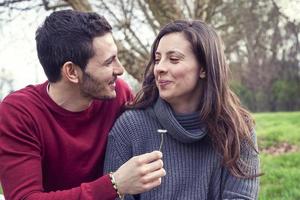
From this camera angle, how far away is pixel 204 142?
244cm

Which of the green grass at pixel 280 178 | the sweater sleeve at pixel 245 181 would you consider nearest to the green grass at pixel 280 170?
the green grass at pixel 280 178

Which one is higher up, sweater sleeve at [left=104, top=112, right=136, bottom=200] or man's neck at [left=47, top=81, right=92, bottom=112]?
man's neck at [left=47, top=81, right=92, bottom=112]

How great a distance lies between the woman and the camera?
7.69 ft

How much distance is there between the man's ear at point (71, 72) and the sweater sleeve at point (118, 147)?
292 millimetres

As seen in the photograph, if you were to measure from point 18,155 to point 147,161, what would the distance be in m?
0.58

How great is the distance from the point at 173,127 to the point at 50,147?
0.55 meters

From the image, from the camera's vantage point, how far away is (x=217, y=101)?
7.81 ft

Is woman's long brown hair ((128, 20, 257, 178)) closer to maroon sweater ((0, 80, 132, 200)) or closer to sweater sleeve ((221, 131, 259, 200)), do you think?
sweater sleeve ((221, 131, 259, 200))

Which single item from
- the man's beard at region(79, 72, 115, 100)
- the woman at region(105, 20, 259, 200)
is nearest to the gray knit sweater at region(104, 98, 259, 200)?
the woman at region(105, 20, 259, 200)

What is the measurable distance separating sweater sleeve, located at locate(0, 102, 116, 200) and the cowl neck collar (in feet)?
1.48

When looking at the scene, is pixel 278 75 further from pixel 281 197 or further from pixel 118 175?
pixel 118 175

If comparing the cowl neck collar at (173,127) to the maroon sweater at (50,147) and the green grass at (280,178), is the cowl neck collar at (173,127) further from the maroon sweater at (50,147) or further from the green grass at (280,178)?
the green grass at (280,178)

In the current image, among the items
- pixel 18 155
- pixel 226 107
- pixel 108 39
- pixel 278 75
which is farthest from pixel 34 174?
pixel 278 75

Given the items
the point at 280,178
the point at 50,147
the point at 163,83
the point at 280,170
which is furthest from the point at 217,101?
the point at 280,170
